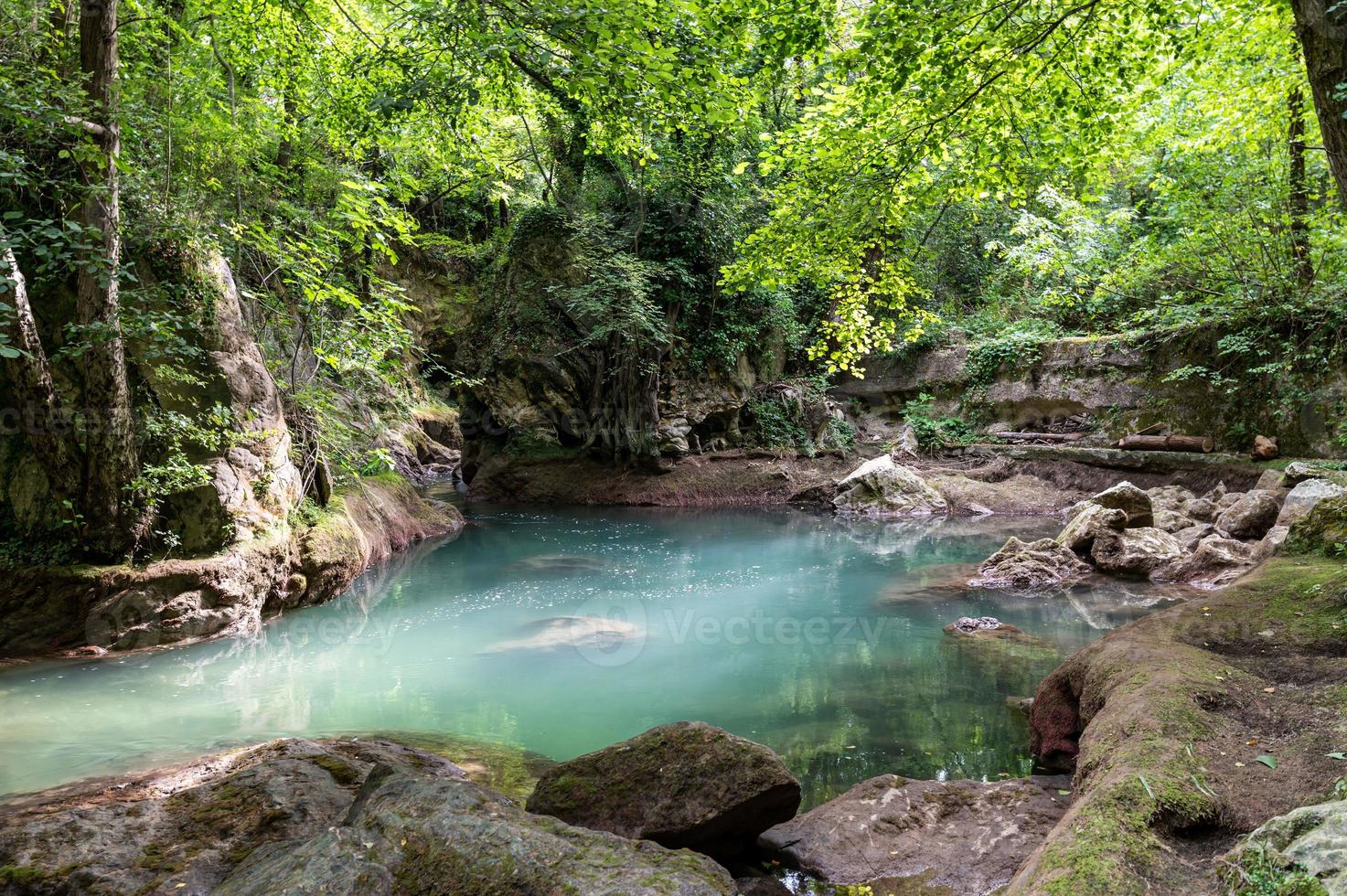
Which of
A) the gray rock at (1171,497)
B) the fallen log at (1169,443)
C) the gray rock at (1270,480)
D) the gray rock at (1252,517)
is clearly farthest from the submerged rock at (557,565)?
the fallen log at (1169,443)

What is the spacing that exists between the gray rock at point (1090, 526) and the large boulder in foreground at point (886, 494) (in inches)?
216

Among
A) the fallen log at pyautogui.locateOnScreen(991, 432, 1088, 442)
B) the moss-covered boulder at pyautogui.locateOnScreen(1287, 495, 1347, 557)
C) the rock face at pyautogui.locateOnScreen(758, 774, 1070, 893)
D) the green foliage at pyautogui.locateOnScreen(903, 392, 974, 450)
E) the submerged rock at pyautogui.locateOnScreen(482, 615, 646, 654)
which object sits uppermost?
the green foliage at pyautogui.locateOnScreen(903, 392, 974, 450)

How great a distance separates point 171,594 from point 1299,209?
57.5ft

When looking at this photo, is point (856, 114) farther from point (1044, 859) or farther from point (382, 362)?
point (382, 362)

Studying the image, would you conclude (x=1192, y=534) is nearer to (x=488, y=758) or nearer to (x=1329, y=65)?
(x=1329, y=65)

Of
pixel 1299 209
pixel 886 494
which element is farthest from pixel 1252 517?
pixel 886 494

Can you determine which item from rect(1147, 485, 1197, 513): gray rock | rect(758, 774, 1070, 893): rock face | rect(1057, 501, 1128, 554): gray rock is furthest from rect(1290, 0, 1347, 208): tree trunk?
rect(1147, 485, 1197, 513): gray rock

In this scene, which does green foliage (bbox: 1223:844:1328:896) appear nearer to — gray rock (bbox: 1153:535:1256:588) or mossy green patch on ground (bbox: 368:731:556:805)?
mossy green patch on ground (bbox: 368:731:556:805)

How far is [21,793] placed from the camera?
4.32m

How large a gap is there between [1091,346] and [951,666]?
13.8 meters

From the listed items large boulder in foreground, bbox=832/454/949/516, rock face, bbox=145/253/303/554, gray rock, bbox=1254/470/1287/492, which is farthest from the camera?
large boulder in foreground, bbox=832/454/949/516

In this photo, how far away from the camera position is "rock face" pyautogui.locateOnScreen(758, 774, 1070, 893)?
11.1 ft

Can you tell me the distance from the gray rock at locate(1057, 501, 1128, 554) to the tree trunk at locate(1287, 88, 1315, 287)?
5376mm

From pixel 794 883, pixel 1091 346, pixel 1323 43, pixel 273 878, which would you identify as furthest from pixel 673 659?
pixel 1091 346
